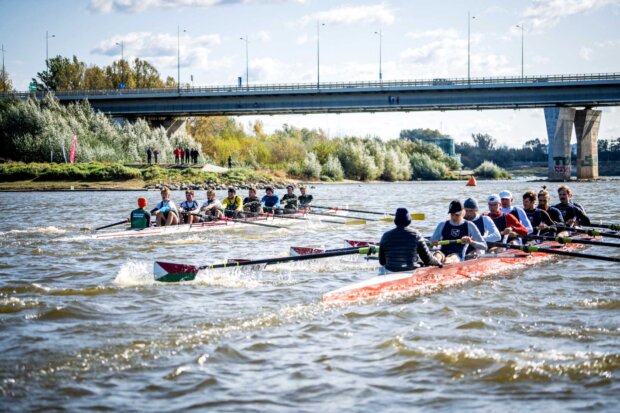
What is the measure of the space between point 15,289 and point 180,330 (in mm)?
4684

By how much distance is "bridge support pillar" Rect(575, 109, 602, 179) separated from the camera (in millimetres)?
83562

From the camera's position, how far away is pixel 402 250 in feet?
43.0

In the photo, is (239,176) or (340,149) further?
(340,149)

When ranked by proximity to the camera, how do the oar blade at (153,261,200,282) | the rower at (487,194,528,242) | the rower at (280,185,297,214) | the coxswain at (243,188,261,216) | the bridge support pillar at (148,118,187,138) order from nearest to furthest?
the oar blade at (153,261,200,282) < the rower at (487,194,528,242) < the coxswain at (243,188,261,216) < the rower at (280,185,297,214) < the bridge support pillar at (148,118,187,138)

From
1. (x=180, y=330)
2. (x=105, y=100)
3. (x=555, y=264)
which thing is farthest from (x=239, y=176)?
(x=180, y=330)

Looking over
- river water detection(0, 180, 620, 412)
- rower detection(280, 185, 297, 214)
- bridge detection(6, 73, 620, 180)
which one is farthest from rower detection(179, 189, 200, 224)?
bridge detection(6, 73, 620, 180)

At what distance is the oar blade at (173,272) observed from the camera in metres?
13.8

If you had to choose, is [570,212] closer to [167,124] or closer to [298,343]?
[298,343]

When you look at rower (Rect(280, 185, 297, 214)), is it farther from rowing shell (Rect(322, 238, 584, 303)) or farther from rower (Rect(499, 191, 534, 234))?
rowing shell (Rect(322, 238, 584, 303))

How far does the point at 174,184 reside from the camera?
66.1 m

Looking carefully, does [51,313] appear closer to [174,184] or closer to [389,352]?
[389,352]

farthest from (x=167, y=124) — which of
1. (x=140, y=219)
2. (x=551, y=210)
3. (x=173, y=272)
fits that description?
(x=173, y=272)

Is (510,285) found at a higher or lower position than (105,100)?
lower

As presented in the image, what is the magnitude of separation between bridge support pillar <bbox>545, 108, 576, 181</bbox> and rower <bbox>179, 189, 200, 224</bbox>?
60.8 m
